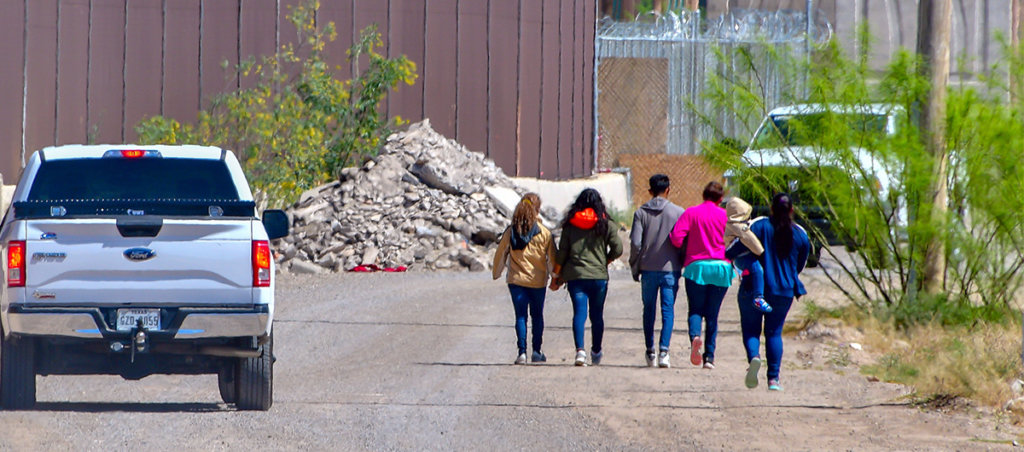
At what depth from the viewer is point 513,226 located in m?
12.7

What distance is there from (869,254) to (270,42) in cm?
1631

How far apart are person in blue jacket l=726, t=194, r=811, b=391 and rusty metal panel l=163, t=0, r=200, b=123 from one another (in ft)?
62.8

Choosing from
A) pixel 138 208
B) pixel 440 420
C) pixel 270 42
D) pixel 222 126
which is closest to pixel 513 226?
pixel 440 420

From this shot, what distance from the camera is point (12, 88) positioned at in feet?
90.5

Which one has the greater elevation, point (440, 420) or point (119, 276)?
point (119, 276)

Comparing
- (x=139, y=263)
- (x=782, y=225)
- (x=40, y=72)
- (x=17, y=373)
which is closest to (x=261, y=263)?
(x=139, y=263)

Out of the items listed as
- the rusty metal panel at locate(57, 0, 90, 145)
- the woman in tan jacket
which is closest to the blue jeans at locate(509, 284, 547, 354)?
the woman in tan jacket

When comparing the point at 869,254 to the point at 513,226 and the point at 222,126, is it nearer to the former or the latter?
the point at 513,226

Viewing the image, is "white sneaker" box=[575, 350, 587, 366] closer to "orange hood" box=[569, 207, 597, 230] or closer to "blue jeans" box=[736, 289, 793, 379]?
"orange hood" box=[569, 207, 597, 230]

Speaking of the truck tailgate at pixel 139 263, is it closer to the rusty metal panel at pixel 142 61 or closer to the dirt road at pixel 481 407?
the dirt road at pixel 481 407

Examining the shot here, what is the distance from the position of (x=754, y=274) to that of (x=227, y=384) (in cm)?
408

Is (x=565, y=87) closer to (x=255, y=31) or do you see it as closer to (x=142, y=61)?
(x=255, y=31)

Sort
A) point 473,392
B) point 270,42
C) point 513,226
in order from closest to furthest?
point 473,392 → point 513,226 → point 270,42

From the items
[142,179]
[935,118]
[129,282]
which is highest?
[935,118]
